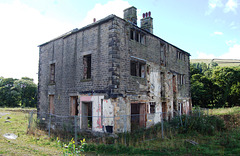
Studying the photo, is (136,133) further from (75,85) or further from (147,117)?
(75,85)

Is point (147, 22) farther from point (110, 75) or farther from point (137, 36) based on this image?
point (110, 75)

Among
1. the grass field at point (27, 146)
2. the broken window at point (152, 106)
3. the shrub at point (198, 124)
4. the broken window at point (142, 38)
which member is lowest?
the grass field at point (27, 146)

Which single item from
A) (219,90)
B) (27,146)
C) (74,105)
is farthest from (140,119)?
(219,90)

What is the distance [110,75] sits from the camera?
10969 mm

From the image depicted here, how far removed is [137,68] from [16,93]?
33811mm

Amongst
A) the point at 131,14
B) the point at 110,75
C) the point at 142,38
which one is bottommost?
the point at 110,75

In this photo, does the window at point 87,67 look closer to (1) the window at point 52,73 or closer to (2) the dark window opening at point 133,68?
(2) the dark window opening at point 133,68

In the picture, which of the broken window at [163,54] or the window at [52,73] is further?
the broken window at [163,54]

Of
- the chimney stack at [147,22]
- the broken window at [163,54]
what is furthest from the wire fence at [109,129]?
the chimney stack at [147,22]

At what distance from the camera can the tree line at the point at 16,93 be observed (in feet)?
124

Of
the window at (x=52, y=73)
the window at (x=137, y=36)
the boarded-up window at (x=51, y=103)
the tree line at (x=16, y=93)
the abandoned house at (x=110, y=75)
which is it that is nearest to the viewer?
the abandoned house at (x=110, y=75)

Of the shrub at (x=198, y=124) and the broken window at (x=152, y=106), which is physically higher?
the broken window at (x=152, y=106)

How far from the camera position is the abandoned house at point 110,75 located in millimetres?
11141

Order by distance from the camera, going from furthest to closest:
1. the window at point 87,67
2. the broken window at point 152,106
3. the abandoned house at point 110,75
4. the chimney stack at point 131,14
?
the chimney stack at point 131,14, the broken window at point 152,106, the window at point 87,67, the abandoned house at point 110,75
